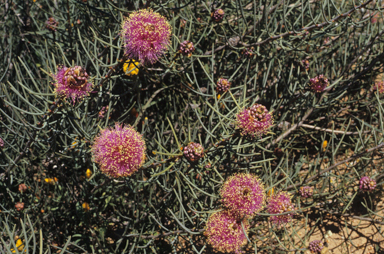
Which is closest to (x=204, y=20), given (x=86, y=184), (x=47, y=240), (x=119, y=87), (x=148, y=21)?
(x=119, y=87)

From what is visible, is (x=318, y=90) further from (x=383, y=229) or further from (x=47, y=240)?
(x=47, y=240)

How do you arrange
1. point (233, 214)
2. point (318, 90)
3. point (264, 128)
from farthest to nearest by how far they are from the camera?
point (318, 90), point (233, 214), point (264, 128)

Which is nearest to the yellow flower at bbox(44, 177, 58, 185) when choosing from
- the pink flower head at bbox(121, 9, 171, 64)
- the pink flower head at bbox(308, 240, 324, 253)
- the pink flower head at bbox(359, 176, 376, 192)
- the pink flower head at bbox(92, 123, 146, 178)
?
the pink flower head at bbox(92, 123, 146, 178)

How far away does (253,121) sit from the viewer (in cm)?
126

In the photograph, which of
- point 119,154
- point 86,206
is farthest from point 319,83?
point 86,206

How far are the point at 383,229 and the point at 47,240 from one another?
2229 millimetres

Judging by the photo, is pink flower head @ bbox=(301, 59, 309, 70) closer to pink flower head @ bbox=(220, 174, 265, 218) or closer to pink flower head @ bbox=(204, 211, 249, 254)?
pink flower head @ bbox=(220, 174, 265, 218)

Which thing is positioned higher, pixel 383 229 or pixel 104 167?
pixel 104 167

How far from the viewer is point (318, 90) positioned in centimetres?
180

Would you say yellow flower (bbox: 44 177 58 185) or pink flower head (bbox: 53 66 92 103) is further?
yellow flower (bbox: 44 177 58 185)

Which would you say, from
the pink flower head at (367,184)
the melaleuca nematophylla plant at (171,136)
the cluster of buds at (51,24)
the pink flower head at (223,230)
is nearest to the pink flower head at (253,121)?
the melaleuca nematophylla plant at (171,136)

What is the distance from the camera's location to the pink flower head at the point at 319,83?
1.78 metres

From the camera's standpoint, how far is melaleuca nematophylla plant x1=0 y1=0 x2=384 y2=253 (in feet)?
4.43

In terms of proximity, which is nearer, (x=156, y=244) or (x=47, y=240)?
(x=47, y=240)
